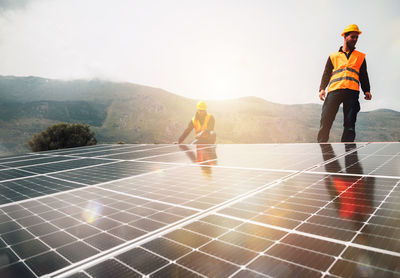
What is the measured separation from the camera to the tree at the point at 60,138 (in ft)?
106

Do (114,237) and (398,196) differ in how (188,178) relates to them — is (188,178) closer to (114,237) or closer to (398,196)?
(114,237)

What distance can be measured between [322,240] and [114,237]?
148 centimetres

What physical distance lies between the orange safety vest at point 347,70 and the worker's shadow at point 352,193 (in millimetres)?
4679

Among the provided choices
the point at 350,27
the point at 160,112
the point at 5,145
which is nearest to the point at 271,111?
the point at 160,112

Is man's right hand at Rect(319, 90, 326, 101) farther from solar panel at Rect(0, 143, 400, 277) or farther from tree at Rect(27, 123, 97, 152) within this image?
tree at Rect(27, 123, 97, 152)

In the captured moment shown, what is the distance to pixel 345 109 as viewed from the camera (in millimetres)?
7863

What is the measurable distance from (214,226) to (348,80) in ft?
24.3

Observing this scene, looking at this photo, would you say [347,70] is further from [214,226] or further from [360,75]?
[214,226]

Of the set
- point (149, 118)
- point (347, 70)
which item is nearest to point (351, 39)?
point (347, 70)

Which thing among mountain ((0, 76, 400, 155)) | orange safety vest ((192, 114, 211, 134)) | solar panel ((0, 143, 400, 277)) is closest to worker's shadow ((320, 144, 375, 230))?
solar panel ((0, 143, 400, 277))

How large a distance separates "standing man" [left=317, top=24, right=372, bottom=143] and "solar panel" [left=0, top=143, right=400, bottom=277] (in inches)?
182

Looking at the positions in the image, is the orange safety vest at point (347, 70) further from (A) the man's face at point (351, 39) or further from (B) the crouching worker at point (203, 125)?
(B) the crouching worker at point (203, 125)

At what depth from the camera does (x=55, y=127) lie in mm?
33719

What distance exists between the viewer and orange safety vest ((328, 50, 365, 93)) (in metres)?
7.53
